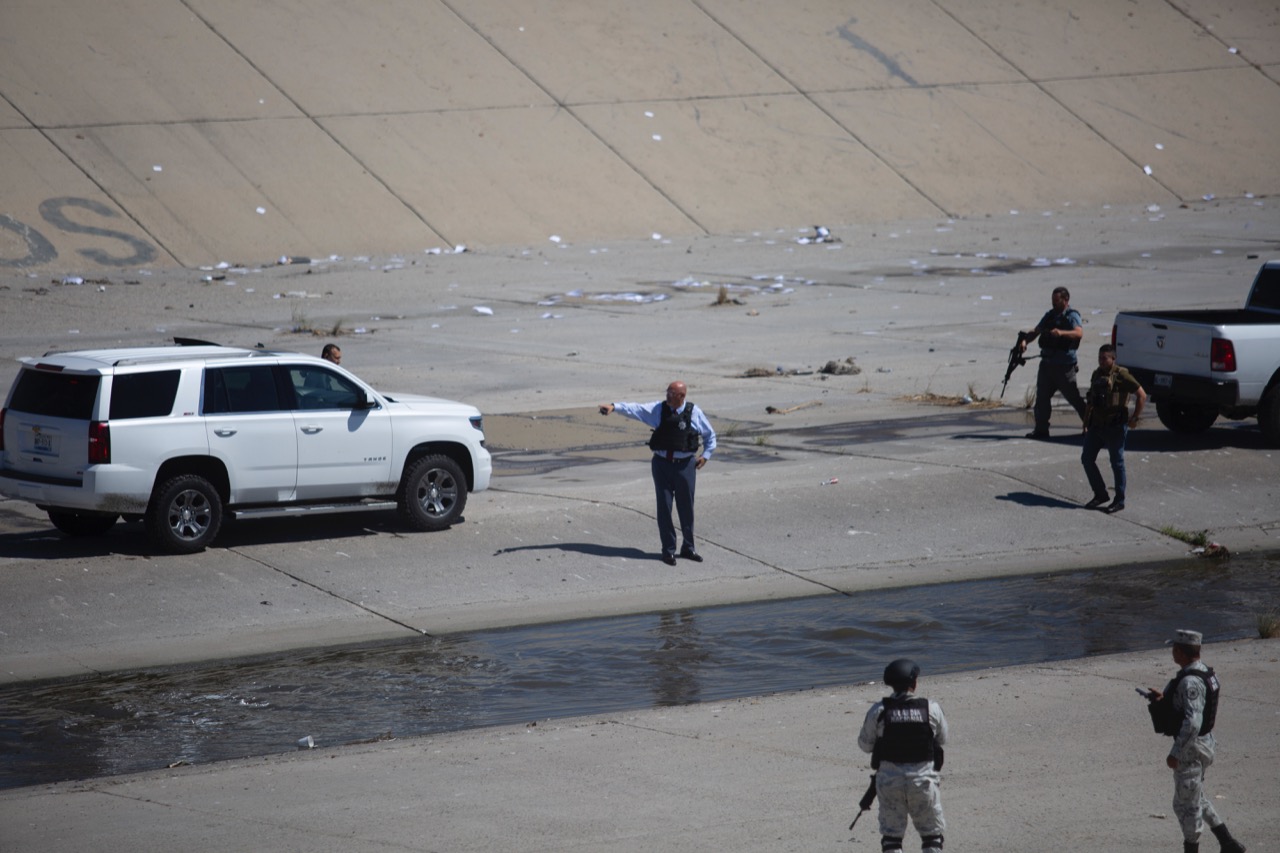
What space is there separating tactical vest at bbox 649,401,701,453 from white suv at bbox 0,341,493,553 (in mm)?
1920

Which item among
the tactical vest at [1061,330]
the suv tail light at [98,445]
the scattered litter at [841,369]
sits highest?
the tactical vest at [1061,330]

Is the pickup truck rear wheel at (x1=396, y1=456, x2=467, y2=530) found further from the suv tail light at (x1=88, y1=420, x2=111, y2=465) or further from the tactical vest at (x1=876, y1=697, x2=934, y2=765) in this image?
the tactical vest at (x1=876, y1=697, x2=934, y2=765)

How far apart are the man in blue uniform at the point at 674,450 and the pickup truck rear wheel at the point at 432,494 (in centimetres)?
170

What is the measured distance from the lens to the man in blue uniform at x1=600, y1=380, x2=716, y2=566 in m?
13.6

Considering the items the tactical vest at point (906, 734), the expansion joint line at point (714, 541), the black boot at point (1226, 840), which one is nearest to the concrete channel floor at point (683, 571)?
the expansion joint line at point (714, 541)

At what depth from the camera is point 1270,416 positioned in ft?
57.8

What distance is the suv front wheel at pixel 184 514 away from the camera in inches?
517

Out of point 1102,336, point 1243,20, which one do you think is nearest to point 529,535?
point 1102,336

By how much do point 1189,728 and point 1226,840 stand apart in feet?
1.76

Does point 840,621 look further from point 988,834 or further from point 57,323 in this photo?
point 57,323

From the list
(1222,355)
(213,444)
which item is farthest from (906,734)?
(1222,355)

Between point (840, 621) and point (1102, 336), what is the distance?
14453 mm

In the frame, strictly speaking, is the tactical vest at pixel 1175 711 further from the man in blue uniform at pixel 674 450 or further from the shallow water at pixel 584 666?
the man in blue uniform at pixel 674 450

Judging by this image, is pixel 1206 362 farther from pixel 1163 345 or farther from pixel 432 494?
pixel 432 494
